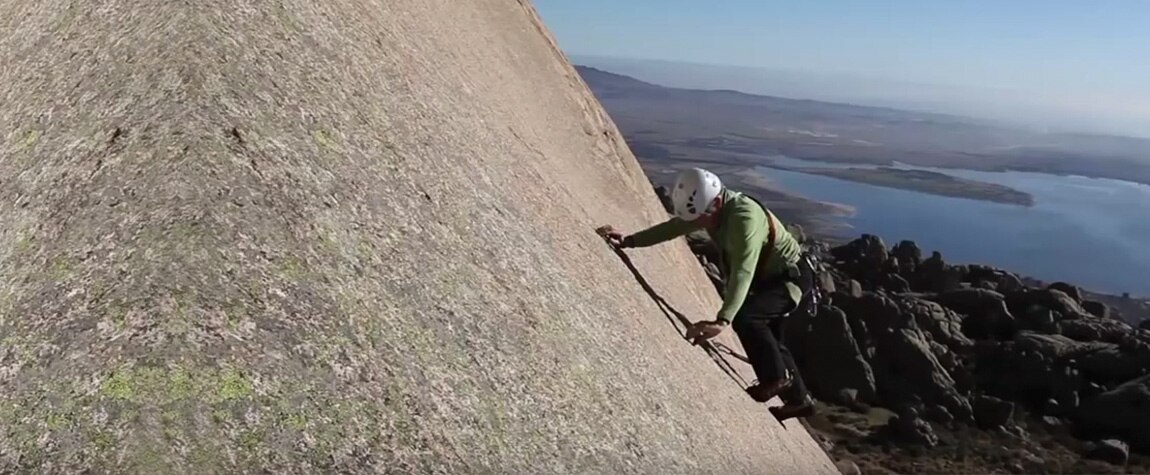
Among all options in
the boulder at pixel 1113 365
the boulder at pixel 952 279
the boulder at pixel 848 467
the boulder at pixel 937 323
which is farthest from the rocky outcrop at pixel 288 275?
the boulder at pixel 952 279

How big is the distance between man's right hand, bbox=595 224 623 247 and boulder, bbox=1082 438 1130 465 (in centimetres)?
2169

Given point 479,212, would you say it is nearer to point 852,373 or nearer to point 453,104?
point 453,104

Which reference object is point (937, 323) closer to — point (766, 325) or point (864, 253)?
point (864, 253)

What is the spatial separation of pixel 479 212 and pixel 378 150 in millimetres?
Result: 791

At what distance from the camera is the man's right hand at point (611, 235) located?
325 inches

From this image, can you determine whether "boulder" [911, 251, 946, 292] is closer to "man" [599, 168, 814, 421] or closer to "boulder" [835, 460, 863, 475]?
"boulder" [835, 460, 863, 475]

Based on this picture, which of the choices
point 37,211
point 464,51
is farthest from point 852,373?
point 37,211

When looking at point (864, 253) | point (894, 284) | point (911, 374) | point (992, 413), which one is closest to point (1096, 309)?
point (894, 284)

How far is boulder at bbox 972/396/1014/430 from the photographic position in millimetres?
26375

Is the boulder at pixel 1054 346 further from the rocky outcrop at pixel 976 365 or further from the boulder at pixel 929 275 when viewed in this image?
the boulder at pixel 929 275

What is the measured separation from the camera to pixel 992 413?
87.4 ft

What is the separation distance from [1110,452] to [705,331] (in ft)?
72.3

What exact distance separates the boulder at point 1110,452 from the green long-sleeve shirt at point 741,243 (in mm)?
20794

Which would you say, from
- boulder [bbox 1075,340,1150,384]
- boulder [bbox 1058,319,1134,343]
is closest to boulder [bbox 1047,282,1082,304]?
boulder [bbox 1058,319,1134,343]
